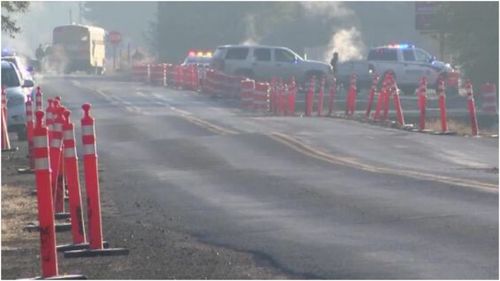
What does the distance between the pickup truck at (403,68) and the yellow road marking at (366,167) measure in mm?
26984

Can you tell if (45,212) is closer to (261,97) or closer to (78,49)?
(261,97)

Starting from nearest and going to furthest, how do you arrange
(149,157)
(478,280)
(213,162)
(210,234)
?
(478,280) < (210,234) < (213,162) < (149,157)

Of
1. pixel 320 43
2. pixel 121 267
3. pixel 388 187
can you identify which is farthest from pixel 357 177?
pixel 320 43

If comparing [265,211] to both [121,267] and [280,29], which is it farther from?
[280,29]

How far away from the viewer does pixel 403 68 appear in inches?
2174

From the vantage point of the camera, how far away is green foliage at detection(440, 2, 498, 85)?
5125 centimetres

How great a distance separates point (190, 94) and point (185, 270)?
137ft

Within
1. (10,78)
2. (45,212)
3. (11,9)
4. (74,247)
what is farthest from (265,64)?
(45,212)

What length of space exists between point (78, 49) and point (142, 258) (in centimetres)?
7877

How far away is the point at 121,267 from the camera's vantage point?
11570 millimetres

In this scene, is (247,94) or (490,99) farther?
(247,94)

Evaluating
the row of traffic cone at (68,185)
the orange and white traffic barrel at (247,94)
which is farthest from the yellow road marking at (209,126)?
the row of traffic cone at (68,185)

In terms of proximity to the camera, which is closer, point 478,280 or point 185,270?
point 478,280

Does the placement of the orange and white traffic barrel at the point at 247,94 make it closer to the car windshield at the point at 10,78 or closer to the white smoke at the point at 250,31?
the car windshield at the point at 10,78
